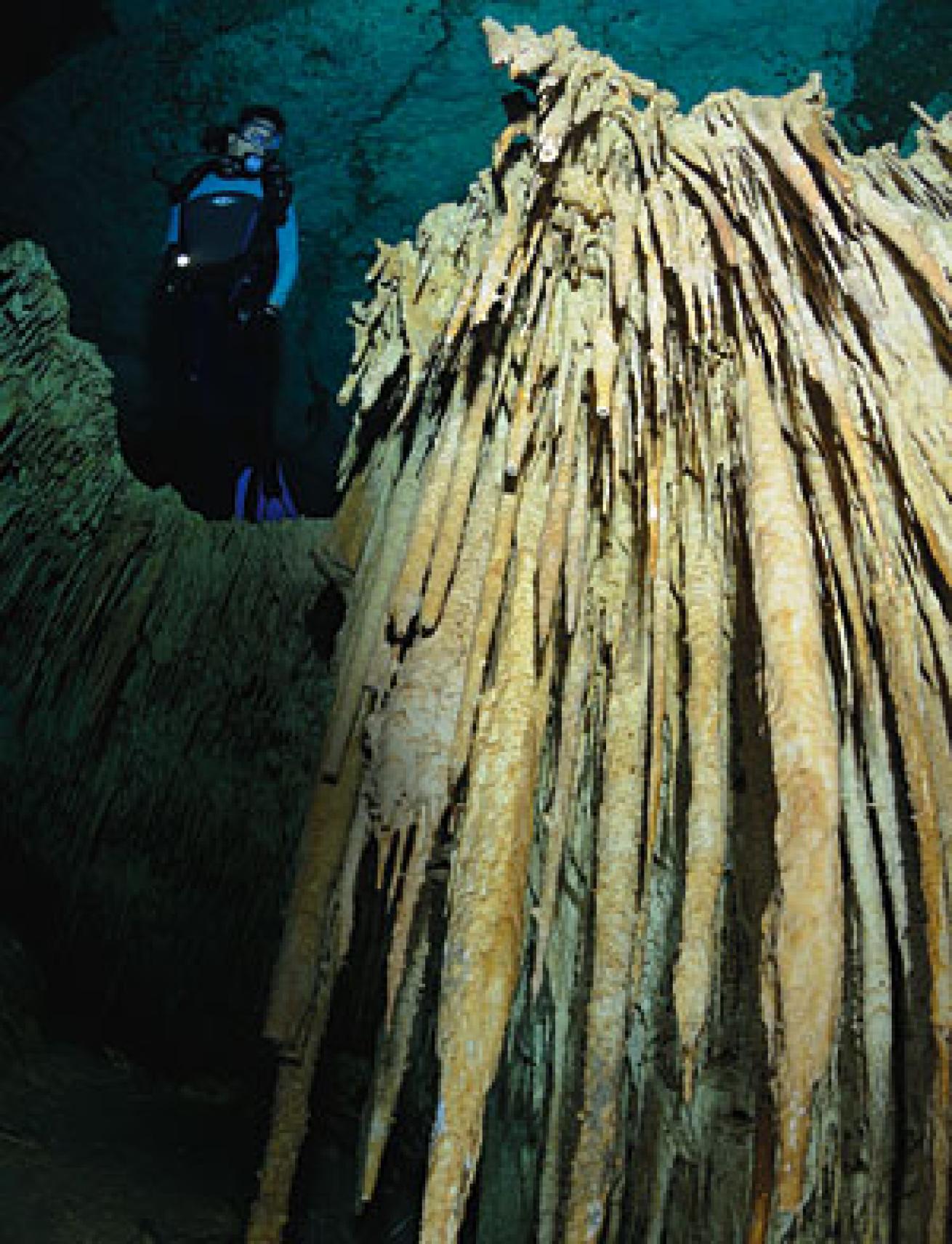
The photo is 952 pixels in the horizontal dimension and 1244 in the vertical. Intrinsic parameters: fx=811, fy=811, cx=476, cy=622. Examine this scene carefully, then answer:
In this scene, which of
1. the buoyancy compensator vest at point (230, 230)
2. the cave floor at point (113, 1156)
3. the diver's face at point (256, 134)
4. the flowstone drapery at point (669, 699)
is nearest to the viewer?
the flowstone drapery at point (669, 699)

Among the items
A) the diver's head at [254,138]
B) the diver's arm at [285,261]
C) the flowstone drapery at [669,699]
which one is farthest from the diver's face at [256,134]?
the flowstone drapery at [669,699]

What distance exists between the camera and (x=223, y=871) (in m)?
2.43

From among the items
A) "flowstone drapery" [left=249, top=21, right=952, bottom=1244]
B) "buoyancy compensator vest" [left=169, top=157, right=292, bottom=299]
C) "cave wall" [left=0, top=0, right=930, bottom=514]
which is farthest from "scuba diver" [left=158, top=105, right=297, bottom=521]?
"flowstone drapery" [left=249, top=21, right=952, bottom=1244]

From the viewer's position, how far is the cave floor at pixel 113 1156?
1447 mm

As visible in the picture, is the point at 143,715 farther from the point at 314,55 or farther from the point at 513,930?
the point at 314,55

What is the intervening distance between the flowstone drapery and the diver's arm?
3027 mm

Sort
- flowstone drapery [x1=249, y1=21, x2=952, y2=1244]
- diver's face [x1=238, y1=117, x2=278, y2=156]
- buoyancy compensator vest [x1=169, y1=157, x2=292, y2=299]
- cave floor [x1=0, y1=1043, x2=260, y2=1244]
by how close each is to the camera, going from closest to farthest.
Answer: flowstone drapery [x1=249, y1=21, x2=952, y2=1244] → cave floor [x1=0, y1=1043, x2=260, y2=1244] → buoyancy compensator vest [x1=169, y1=157, x2=292, y2=299] → diver's face [x1=238, y1=117, x2=278, y2=156]

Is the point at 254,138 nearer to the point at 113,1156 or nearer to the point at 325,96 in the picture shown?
the point at 325,96

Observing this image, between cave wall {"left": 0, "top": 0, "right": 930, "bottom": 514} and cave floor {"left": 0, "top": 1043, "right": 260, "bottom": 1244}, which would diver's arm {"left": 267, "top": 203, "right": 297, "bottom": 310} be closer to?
cave wall {"left": 0, "top": 0, "right": 930, "bottom": 514}

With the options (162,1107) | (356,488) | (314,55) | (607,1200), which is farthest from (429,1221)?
(314,55)

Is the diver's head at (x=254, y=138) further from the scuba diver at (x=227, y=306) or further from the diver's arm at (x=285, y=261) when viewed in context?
the diver's arm at (x=285, y=261)

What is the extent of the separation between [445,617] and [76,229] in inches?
182

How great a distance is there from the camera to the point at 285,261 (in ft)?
13.6

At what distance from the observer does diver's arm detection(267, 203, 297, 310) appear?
4066 millimetres
